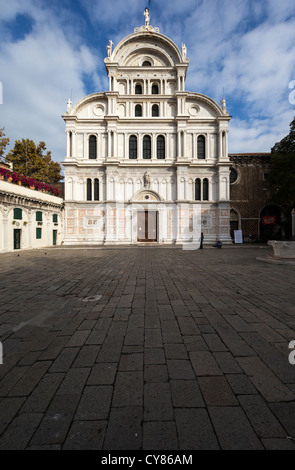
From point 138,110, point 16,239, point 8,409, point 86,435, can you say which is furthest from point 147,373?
point 138,110

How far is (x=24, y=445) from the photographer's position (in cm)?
A: 156

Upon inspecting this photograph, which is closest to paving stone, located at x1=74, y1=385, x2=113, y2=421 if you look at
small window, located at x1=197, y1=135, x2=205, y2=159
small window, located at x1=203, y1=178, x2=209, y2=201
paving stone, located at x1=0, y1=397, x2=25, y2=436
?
paving stone, located at x1=0, y1=397, x2=25, y2=436

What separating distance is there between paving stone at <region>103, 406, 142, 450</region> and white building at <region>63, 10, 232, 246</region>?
2095 cm

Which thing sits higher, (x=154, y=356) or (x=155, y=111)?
(x=155, y=111)

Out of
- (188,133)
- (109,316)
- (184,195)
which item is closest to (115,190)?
(184,195)

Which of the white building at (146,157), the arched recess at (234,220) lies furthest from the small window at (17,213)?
the arched recess at (234,220)

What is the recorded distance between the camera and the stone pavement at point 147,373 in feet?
5.37

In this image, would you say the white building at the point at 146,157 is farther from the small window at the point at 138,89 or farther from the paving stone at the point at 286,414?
the paving stone at the point at 286,414

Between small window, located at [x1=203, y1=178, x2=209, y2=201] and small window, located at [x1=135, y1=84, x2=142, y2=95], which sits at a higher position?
small window, located at [x1=135, y1=84, x2=142, y2=95]

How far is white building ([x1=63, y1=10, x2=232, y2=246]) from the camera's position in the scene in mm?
23000

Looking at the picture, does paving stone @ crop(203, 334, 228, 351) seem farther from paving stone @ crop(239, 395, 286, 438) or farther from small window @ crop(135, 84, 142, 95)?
small window @ crop(135, 84, 142, 95)

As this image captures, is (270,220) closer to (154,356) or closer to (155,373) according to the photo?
(154,356)

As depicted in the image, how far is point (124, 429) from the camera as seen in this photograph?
5.48 ft

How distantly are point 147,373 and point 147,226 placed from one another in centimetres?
2160
